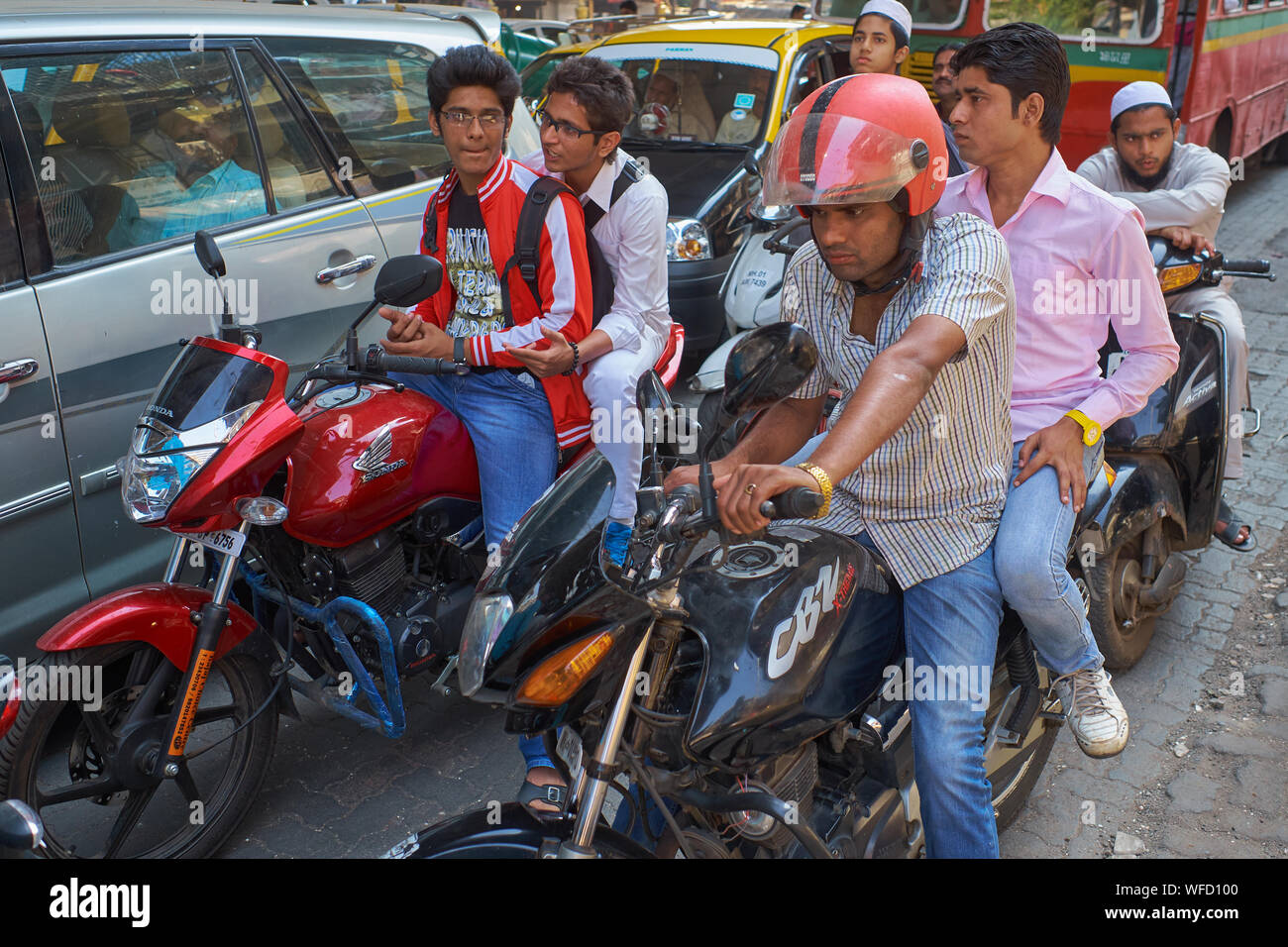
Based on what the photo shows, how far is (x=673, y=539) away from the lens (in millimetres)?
1727

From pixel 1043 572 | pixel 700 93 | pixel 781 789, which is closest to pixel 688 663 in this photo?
pixel 781 789

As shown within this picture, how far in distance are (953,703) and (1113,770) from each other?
1.44m

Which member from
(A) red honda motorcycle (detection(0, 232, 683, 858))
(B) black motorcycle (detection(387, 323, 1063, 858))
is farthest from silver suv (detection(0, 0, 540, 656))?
(B) black motorcycle (detection(387, 323, 1063, 858))

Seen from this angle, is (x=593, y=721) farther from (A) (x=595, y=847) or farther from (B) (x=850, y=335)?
(B) (x=850, y=335)

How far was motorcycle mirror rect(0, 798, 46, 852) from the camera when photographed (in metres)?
1.91

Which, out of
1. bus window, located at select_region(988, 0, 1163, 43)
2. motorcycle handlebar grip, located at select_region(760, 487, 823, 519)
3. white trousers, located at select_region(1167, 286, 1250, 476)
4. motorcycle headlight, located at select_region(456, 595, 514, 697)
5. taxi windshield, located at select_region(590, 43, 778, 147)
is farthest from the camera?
bus window, located at select_region(988, 0, 1163, 43)

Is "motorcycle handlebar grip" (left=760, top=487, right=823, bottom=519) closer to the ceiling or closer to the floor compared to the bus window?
Result: closer to the floor

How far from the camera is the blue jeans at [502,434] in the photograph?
3061 millimetres

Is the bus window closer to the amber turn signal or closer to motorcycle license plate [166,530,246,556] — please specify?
motorcycle license plate [166,530,246,556]

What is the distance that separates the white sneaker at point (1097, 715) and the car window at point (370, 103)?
2.94 meters

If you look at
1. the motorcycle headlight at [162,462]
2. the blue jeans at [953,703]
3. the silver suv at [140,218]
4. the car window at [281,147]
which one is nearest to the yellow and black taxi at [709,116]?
the silver suv at [140,218]

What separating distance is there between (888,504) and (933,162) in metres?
0.69

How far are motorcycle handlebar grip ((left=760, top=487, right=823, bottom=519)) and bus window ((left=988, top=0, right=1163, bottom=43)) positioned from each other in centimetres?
811

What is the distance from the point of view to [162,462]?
253 centimetres
